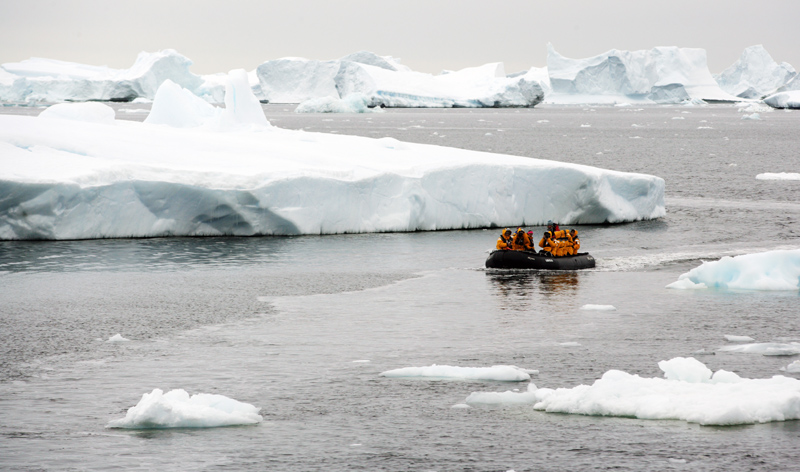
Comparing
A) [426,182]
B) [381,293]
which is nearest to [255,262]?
[381,293]

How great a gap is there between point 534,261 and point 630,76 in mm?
115404

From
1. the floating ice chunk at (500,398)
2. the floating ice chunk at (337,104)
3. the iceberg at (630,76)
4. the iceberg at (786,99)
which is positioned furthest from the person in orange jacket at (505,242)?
the iceberg at (786,99)

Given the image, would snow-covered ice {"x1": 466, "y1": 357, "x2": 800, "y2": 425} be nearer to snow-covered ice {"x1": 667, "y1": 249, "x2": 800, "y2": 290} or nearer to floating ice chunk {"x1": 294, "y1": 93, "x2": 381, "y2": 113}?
snow-covered ice {"x1": 667, "y1": 249, "x2": 800, "y2": 290}

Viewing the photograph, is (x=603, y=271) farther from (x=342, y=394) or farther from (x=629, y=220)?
(x=342, y=394)

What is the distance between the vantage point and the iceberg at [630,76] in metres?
129

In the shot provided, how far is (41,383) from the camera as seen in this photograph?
1166 centimetres

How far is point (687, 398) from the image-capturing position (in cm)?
1041

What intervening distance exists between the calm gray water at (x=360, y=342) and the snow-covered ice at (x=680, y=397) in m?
0.15

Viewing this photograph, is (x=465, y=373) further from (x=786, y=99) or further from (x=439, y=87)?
(x=786, y=99)

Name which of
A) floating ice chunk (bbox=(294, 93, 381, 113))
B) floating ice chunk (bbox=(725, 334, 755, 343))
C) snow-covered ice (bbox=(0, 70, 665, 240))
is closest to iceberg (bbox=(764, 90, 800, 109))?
floating ice chunk (bbox=(294, 93, 381, 113))

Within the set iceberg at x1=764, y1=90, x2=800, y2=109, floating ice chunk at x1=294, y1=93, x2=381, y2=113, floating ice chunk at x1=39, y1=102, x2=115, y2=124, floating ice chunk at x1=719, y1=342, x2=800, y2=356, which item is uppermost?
iceberg at x1=764, y1=90, x2=800, y2=109

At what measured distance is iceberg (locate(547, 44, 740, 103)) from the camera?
12900 cm

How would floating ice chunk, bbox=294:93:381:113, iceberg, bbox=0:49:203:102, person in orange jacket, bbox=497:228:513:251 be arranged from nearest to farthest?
person in orange jacket, bbox=497:228:513:251 → floating ice chunk, bbox=294:93:381:113 → iceberg, bbox=0:49:203:102

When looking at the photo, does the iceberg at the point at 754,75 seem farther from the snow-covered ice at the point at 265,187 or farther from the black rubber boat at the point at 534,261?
the black rubber boat at the point at 534,261
